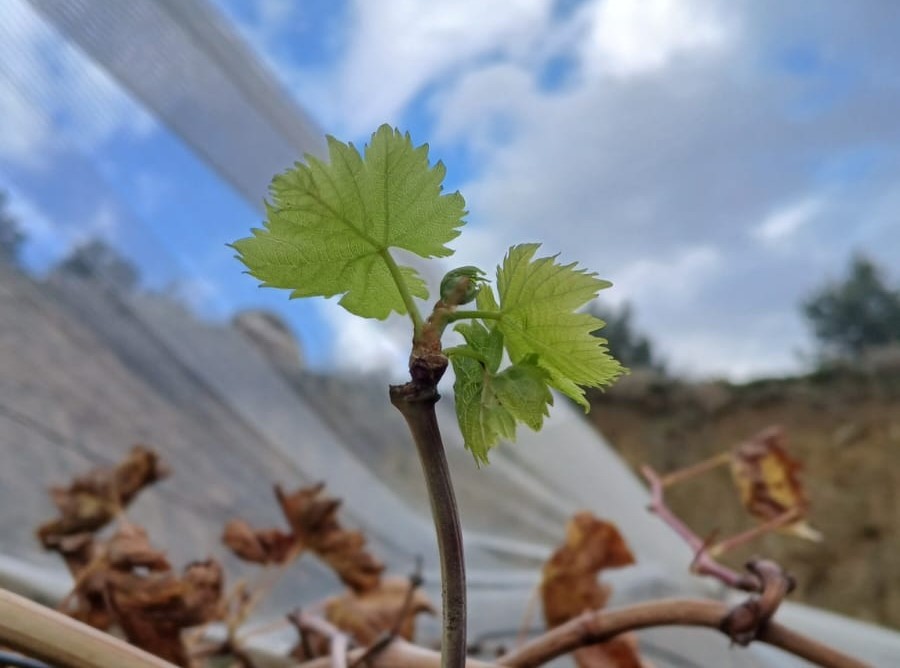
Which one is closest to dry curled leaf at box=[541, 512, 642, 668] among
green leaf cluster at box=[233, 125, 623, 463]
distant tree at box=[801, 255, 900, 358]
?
green leaf cluster at box=[233, 125, 623, 463]

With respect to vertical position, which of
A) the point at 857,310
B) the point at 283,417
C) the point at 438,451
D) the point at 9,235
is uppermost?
the point at 857,310

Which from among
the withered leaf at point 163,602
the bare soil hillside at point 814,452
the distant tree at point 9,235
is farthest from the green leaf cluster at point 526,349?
the bare soil hillside at point 814,452

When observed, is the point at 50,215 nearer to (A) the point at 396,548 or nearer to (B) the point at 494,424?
(A) the point at 396,548

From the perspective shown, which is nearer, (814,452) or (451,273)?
(451,273)

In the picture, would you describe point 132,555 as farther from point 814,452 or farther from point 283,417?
point 814,452

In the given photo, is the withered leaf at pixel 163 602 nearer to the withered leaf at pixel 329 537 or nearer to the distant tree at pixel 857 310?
the withered leaf at pixel 329 537

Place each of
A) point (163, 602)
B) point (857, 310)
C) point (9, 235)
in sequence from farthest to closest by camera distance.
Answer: point (857, 310)
point (9, 235)
point (163, 602)

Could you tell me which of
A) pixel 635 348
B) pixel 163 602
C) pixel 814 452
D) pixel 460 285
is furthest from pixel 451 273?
pixel 635 348
